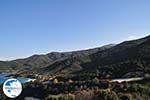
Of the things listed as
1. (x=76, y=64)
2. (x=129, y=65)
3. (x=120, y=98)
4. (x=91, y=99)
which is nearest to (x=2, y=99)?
(x=91, y=99)

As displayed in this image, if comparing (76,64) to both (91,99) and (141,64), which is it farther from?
(91,99)

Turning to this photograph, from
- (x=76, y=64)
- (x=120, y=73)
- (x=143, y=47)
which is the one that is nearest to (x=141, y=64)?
(x=120, y=73)

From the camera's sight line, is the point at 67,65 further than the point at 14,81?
Yes

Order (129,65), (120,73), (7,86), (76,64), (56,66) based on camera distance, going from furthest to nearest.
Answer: (56,66) < (76,64) < (129,65) < (120,73) < (7,86)

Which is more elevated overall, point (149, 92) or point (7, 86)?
point (7, 86)

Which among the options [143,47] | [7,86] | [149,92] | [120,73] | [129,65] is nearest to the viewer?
[7,86]

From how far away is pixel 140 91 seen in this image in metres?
30.1

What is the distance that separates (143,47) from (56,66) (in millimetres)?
51910

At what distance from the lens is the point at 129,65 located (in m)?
78.8

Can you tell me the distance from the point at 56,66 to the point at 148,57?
221 feet
